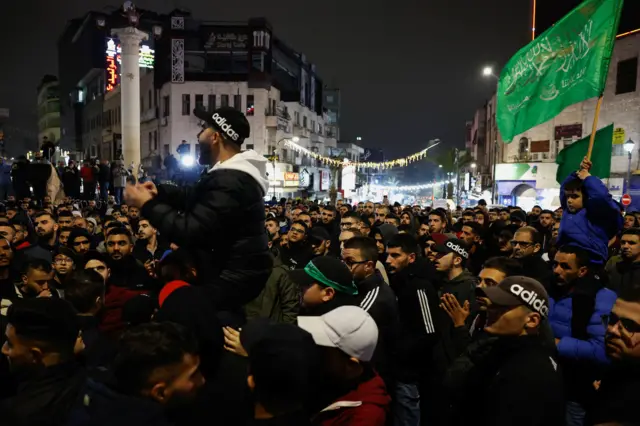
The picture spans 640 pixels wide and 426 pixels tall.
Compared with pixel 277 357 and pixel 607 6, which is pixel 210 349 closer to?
pixel 277 357

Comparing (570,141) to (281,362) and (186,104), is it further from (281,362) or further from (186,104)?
(281,362)

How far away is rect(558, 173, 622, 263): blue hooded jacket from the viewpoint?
18.7 ft

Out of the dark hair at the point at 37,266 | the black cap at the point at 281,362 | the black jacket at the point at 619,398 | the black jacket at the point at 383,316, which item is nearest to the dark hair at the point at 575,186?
the black jacket at the point at 383,316

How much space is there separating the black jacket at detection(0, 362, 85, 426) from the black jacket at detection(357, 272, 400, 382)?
8.03 ft

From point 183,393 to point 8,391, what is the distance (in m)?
2.05

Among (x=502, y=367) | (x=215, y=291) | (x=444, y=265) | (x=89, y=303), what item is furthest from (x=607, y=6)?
(x=89, y=303)

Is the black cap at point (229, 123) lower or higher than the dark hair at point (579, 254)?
higher

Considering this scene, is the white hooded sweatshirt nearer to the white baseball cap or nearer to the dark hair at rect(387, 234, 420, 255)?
the white baseball cap

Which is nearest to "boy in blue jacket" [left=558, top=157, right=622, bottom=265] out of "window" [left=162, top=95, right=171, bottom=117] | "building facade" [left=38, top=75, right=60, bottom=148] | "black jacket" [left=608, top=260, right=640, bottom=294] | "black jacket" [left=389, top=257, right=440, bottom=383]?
"black jacket" [left=608, top=260, right=640, bottom=294]

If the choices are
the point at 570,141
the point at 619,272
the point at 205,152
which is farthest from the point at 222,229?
the point at 570,141

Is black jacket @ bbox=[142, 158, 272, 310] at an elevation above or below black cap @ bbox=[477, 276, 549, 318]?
above

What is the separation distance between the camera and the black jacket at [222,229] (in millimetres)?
3043

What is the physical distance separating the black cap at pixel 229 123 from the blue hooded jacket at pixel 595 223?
13.8 feet

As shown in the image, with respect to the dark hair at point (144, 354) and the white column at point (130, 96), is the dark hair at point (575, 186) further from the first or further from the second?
the white column at point (130, 96)
